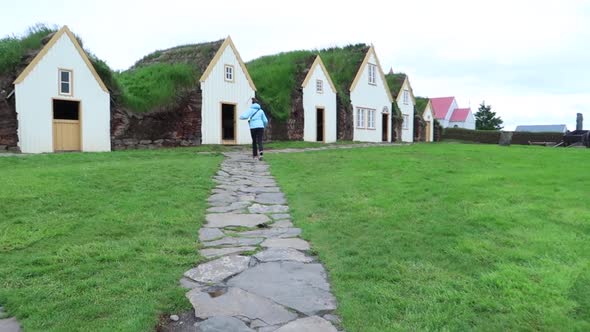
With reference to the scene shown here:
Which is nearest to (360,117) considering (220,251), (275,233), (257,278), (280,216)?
(280,216)

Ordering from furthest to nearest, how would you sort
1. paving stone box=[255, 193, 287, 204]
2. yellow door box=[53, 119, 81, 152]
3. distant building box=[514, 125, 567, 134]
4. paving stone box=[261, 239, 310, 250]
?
distant building box=[514, 125, 567, 134] < yellow door box=[53, 119, 81, 152] < paving stone box=[255, 193, 287, 204] < paving stone box=[261, 239, 310, 250]

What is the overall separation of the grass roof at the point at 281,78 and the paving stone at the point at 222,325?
2478 centimetres

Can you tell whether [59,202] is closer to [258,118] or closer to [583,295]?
[583,295]

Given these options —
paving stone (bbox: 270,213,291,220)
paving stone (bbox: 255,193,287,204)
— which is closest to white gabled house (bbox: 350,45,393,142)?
paving stone (bbox: 255,193,287,204)

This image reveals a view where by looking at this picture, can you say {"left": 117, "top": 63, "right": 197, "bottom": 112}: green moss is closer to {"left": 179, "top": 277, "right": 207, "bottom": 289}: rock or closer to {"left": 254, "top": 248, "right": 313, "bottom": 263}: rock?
{"left": 254, "top": 248, "right": 313, "bottom": 263}: rock

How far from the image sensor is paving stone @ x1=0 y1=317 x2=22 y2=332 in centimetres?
360

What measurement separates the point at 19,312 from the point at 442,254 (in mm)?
4062

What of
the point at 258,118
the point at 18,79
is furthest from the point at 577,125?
the point at 18,79

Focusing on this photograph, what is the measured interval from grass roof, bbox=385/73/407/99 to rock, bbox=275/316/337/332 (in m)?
39.8

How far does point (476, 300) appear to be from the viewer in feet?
13.1

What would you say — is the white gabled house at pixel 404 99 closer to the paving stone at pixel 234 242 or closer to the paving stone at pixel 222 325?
the paving stone at pixel 234 242

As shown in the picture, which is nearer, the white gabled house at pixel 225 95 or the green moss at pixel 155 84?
the green moss at pixel 155 84

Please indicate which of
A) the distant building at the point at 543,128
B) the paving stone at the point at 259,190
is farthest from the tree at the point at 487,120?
the paving stone at the point at 259,190

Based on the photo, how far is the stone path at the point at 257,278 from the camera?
379cm
